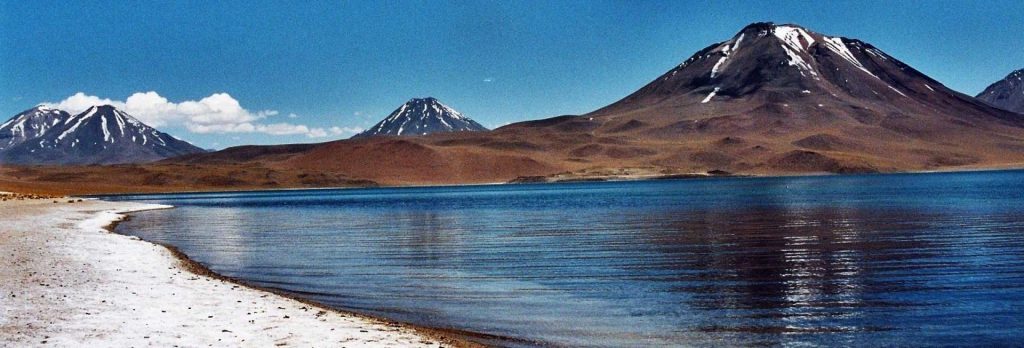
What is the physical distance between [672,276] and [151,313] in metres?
13.3

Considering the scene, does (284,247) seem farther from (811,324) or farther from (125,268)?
(811,324)

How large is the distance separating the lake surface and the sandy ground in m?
1.96

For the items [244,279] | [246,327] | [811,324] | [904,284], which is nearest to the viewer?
[246,327]

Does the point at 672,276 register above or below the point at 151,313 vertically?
below

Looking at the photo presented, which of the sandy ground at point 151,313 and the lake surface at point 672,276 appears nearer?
the sandy ground at point 151,313

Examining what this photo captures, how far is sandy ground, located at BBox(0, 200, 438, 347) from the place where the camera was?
13.2 m

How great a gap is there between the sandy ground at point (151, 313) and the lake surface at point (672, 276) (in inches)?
77.2

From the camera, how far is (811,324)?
51.2ft

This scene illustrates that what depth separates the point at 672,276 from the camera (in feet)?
75.4

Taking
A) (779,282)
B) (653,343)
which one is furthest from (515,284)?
(653,343)

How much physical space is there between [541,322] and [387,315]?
129 inches

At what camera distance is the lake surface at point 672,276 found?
607 inches

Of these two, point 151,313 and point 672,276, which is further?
point 672,276

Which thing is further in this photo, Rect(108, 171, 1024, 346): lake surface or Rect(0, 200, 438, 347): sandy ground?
Rect(108, 171, 1024, 346): lake surface
